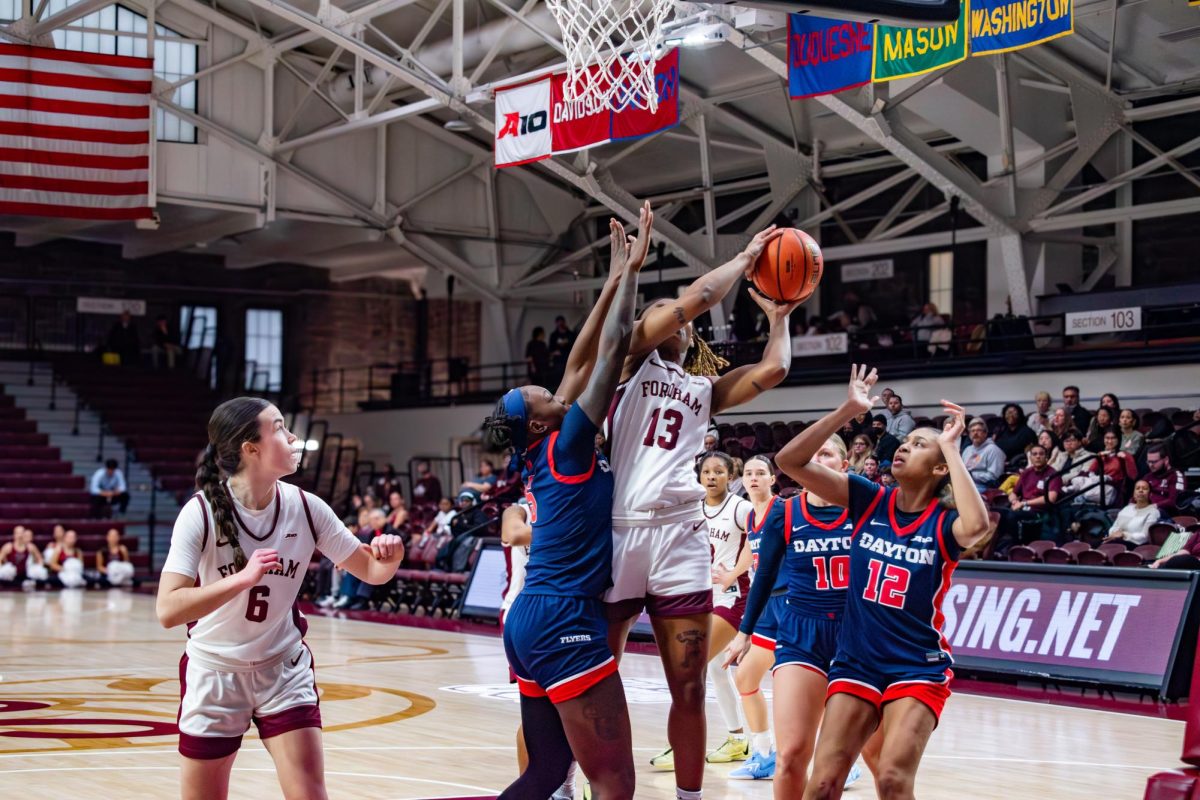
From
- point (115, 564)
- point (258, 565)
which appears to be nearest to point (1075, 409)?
point (258, 565)

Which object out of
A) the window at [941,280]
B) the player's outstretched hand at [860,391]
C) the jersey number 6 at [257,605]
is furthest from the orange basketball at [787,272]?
the window at [941,280]

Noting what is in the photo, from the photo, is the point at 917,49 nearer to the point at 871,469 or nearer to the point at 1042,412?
the point at 871,469

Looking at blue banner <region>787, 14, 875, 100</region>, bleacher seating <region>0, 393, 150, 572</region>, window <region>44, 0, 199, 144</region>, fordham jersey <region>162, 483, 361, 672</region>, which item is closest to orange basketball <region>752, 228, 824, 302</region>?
fordham jersey <region>162, 483, 361, 672</region>

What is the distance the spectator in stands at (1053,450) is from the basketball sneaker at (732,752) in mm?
7954

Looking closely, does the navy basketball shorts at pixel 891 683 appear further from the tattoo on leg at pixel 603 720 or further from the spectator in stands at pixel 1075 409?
the spectator in stands at pixel 1075 409

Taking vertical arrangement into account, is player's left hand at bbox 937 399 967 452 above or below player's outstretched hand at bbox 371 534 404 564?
above

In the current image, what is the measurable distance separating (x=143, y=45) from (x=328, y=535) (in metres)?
21.1

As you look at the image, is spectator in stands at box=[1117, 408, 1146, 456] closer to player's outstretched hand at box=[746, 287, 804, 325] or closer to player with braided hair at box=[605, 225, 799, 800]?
player's outstretched hand at box=[746, 287, 804, 325]

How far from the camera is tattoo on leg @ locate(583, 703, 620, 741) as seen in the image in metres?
4.20

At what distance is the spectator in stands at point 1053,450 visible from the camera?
1484 centimetres

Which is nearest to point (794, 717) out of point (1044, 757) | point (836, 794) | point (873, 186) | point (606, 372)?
point (836, 794)

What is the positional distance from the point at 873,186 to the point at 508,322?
323 inches

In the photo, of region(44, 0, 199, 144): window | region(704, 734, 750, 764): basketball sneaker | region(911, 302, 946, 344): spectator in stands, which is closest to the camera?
region(704, 734, 750, 764): basketball sneaker

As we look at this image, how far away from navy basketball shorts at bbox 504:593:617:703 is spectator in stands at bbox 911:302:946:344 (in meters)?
16.4
